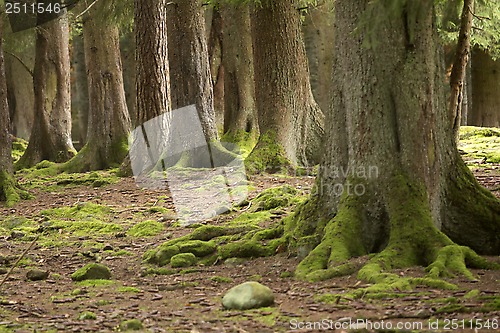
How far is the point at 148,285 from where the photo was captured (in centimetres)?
687

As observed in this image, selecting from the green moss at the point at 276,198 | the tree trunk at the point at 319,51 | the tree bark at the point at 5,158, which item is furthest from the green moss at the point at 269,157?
the tree trunk at the point at 319,51

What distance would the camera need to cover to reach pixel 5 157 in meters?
12.2

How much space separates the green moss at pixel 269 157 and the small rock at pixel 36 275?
5.84 meters

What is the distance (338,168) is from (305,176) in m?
5.64

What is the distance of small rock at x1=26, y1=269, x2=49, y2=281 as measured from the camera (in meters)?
7.26

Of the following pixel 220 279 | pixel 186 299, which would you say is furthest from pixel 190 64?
pixel 186 299

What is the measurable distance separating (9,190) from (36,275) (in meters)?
5.30

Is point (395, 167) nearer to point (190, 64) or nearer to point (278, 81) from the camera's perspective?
point (278, 81)

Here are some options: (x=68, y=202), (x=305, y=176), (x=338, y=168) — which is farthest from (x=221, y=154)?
(x=338, y=168)

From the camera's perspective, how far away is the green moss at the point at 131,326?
5.05 meters

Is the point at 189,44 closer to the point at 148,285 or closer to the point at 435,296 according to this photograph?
the point at 148,285

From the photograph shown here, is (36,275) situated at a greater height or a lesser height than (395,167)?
lesser

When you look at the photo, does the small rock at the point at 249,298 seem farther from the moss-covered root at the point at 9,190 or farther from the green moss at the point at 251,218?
the moss-covered root at the point at 9,190

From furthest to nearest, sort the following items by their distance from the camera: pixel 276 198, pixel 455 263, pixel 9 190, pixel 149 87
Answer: pixel 149 87 < pixel 9 190 < pixel 276 198 < pixel 455 263
